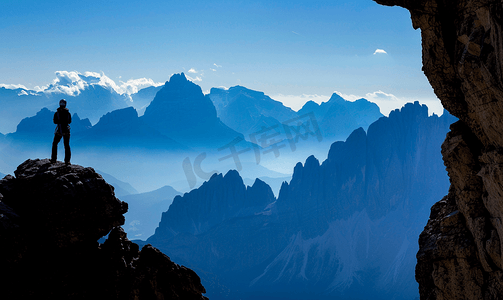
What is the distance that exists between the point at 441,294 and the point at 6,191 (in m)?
23.8

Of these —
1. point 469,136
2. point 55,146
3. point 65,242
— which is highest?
point 55,146

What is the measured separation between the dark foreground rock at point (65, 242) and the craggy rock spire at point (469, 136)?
16.1 metres

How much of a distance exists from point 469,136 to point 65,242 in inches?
854

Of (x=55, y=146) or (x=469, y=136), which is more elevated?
(x=55, y=146)

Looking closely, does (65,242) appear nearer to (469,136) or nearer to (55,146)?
(55,146)

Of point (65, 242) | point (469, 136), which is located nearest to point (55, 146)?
point (65, 242)

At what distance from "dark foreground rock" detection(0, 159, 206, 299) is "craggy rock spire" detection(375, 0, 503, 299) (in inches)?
634

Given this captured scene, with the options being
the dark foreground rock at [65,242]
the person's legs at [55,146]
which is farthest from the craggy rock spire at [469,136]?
the person's legs at [55,146]

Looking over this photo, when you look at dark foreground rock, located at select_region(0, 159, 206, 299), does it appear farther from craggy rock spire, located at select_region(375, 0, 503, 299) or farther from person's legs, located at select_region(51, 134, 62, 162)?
craggy rock spire, located at select_region(375, 0, 503, 299)

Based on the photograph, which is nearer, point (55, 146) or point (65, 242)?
point (65, 242)

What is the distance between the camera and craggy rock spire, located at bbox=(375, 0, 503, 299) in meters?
14.0

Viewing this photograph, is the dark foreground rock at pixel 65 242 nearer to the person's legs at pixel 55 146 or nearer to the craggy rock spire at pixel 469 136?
the person's legs at pixel 55 146

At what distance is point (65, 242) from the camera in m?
18.9

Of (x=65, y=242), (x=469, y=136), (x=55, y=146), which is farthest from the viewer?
(x=55, y=146)
